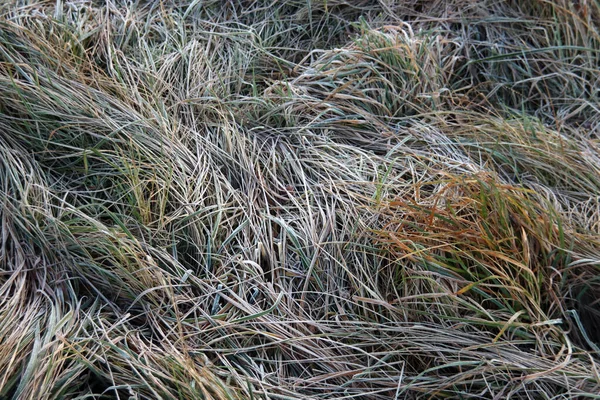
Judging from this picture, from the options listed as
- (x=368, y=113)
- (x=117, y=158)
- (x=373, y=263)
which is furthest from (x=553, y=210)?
(x=117, y=158)

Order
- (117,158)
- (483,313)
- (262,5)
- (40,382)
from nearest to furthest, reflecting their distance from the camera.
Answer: (40,382) → (483,313) → (117,158) → (262,5)

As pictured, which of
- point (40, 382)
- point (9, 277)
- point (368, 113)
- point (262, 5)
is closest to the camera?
point (40, 382)

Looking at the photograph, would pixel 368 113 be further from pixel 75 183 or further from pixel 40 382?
pixel 40 382

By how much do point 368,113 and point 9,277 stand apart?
1223 mm

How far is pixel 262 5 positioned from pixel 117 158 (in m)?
1.01

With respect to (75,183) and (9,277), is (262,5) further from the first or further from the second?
(9,277)

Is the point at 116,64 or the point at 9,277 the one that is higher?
the point at 116,64

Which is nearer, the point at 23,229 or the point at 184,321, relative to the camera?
the point at 184,321

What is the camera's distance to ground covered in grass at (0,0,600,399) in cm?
149

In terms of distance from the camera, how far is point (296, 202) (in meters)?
1.84

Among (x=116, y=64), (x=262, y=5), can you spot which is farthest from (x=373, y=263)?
(x=262, y=5)

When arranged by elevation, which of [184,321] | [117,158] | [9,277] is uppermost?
[117,158]

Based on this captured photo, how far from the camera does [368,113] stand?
2096 mm

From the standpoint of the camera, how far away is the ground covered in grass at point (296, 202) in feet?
4.89
